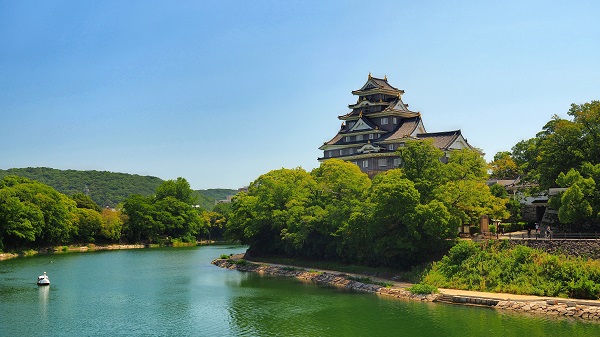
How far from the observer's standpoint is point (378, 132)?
179 ft

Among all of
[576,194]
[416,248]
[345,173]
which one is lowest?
[416,248]

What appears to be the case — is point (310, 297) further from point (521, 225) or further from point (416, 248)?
point (521, 225)

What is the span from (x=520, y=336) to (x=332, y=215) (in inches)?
736

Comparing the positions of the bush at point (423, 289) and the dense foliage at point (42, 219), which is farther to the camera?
the dense foliage at point (42, 219)

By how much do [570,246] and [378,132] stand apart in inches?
1145

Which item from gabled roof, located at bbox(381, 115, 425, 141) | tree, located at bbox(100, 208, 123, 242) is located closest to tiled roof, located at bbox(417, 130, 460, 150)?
gabled roof, located at bbox(381, 115, 425, 141)

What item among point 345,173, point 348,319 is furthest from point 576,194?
point 345,173

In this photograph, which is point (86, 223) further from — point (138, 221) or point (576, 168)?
point (576, 168)

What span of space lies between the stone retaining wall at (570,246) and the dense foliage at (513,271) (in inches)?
16.1

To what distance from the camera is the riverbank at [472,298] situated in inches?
907

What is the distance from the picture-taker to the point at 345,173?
4259 cm

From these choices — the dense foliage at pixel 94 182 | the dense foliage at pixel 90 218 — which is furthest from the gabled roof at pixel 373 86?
the dense foliage at pixel 94 182

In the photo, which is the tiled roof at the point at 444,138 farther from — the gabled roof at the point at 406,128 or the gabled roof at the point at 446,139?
the gabled roof at the point at 406,128

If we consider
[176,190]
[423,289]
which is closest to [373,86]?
[423,289]
